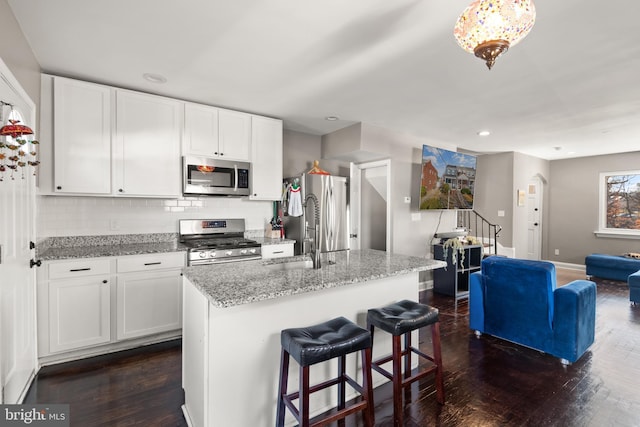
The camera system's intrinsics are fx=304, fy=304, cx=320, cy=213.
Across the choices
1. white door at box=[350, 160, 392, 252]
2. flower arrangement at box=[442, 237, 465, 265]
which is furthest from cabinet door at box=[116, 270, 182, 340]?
flower arrangement at box=[442, 237, 465, 265]

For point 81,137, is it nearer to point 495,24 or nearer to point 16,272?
point 16,272

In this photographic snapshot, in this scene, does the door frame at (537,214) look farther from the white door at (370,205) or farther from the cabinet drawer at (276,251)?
the cabinet drawer at (276,251)

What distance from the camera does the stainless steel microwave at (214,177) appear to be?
337cm

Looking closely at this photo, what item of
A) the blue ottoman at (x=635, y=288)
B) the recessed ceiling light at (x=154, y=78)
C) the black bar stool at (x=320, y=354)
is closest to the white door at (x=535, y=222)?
the blue ottoman at (x=635, y=288)

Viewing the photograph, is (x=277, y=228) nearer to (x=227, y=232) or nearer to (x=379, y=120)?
(x=227, y=232)

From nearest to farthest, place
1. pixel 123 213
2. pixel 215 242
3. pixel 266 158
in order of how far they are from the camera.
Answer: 1. pixel 123 213
2. pixel 215 242
3. pixel 266 158

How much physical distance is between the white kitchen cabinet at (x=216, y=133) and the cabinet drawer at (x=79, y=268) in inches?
53.8

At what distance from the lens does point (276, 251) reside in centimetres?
367

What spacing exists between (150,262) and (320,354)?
6.98 feet

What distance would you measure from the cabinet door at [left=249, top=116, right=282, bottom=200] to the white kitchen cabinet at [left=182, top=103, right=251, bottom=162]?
0.11 meters

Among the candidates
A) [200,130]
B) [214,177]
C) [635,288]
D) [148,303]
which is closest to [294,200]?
[214,177]

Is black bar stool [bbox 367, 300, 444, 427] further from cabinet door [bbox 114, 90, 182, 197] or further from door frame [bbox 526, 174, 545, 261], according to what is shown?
door frame [bbox 526, 174, 545, 261]

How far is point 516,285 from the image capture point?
2.80 meters

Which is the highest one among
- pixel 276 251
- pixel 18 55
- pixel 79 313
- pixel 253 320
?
pixel 18 55
